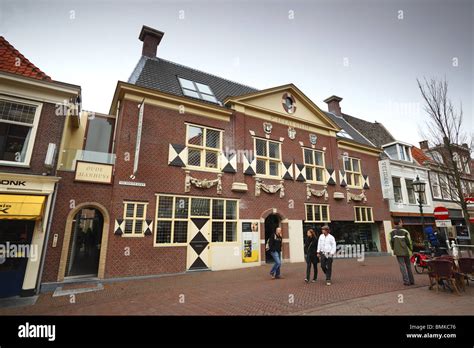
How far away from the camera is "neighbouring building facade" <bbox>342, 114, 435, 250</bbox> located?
1933 centimetres

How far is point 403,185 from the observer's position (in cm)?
2028

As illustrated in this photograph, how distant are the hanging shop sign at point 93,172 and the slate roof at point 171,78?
14.7 feet

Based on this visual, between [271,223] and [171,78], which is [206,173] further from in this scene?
[171,78]

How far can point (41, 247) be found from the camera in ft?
26.0

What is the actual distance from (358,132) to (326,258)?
1766cm

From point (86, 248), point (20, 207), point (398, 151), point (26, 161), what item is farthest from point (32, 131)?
point (398, 151)

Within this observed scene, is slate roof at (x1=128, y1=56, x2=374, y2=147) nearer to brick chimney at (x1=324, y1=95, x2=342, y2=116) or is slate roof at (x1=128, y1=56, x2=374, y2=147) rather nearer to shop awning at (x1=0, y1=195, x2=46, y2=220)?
shop awning at (x1=0, y1=195, x2=46, y2=220)

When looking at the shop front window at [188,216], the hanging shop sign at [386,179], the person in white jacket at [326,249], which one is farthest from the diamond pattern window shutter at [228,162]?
the hanging shop sign at [386,179]

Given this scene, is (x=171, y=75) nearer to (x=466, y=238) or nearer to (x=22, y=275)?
(x=22, y=275)

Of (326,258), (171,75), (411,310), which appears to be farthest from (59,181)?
(411,310)

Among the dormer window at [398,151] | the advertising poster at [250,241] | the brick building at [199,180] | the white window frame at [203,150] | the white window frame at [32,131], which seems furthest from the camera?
the dormer window at [398,151]

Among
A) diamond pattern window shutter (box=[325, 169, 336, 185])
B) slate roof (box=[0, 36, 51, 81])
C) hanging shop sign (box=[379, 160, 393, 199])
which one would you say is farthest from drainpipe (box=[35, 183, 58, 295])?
hanging shop sign (box=[379, 160, 393, 199])

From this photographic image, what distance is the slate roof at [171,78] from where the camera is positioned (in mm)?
12555

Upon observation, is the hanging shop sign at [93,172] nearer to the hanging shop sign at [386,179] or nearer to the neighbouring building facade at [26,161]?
the neighbouring building facade at [26,161]
